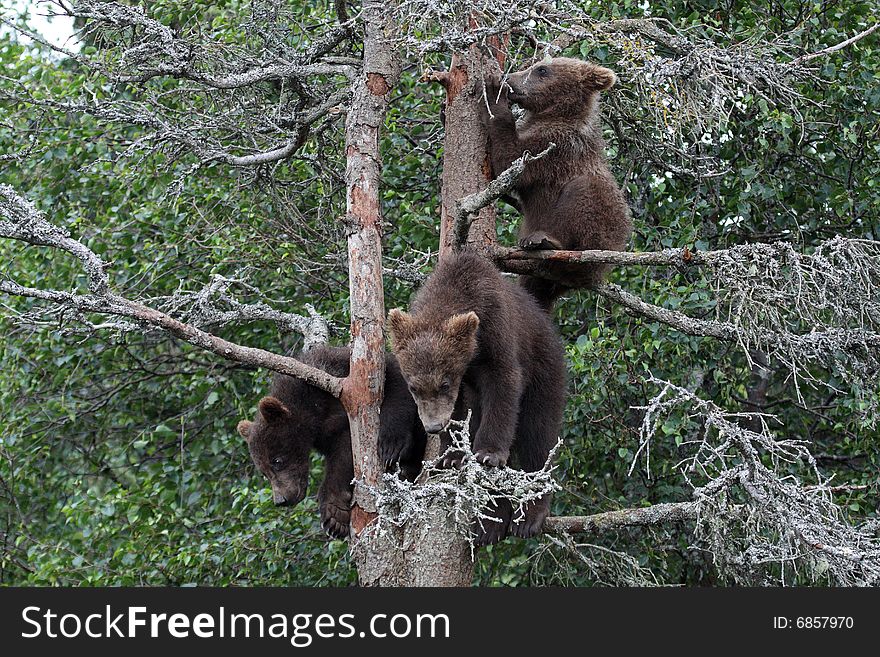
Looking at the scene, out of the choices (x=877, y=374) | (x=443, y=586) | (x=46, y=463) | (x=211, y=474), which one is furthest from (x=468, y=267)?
(x=46, y=463)

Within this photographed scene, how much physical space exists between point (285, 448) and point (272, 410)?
292 millimetres

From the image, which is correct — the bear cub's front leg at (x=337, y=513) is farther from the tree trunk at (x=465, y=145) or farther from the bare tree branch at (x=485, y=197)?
the bare tree branch at (x=485, y=197)

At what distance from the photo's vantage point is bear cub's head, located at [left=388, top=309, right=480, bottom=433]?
5227mm

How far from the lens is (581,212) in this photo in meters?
6.38

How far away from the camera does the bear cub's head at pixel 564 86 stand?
6.80m

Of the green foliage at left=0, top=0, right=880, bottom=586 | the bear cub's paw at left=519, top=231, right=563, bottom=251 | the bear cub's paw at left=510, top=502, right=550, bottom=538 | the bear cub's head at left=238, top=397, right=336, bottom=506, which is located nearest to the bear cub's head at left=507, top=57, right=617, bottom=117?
the green foliage at left=0, top=0, right=880, bottom=586

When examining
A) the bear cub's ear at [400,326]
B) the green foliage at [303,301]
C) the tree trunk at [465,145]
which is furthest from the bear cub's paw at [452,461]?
the green foliage at [303,301]

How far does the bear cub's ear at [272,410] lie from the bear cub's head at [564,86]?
2.52 m

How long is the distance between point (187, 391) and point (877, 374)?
6.83 m

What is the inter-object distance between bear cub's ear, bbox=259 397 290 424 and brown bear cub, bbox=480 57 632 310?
5.64 ft

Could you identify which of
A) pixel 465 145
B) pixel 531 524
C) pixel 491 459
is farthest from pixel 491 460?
pixel 465 145

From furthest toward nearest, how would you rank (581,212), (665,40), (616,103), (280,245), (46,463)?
1. (46,463)
2. (280,245)
3. (616,103)
4. (581,212)
5. (665,40)

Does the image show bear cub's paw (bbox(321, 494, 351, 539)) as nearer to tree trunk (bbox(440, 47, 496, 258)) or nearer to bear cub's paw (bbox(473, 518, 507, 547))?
bear cub's paw (bbox(473, 518, 507, 547))

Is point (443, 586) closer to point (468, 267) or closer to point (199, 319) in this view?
point (468, 267)
